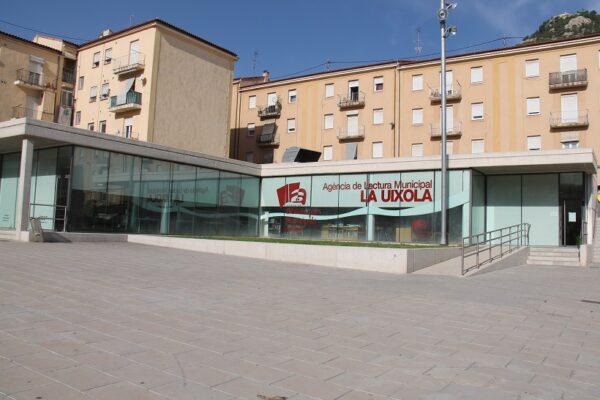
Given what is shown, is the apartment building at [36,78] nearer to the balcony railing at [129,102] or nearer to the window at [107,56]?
the window at [107,56]

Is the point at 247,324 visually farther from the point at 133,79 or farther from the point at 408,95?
the point at 408,95

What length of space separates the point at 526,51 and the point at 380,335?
33906 millimetres

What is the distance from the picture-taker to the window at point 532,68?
33.5 metres

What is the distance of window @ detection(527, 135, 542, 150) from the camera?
108ft

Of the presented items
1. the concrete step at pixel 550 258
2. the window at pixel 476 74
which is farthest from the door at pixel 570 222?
the window at pixel 476 74

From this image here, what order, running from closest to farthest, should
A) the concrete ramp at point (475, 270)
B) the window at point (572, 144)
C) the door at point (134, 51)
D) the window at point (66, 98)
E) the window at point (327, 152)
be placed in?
the concrete ramp at point (475, 270), the window at point (572, 144), the door at point (134, 51), the window at point (327, 152), the window at point (66, 98)

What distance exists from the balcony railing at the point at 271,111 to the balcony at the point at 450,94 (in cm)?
1327

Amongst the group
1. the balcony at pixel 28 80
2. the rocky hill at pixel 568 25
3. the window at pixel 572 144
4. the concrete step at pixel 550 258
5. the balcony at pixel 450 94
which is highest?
the rocky hill at pixel 568 25

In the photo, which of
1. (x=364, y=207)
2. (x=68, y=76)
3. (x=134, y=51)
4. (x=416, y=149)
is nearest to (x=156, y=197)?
(x=364, y=207)

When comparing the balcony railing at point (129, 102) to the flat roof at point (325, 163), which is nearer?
the flat roof at point (325, 163)

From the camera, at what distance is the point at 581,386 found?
3959 mm

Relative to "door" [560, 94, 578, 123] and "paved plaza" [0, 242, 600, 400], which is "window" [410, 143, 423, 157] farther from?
"paved plaza" [0, 242, 600, 400]

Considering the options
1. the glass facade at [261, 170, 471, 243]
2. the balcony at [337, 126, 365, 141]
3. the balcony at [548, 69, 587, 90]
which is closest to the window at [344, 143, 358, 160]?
the balcony at [337, 126, 365, 141]

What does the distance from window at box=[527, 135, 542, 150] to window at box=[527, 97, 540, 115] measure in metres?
1.70
